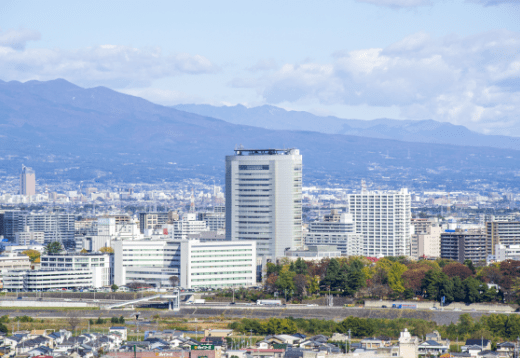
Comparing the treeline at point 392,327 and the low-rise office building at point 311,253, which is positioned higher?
the low-rise office building at point 311,253

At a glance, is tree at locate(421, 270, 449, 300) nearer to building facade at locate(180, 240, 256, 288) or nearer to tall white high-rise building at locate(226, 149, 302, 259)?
building facade at locate(180, 240, 256, 288)

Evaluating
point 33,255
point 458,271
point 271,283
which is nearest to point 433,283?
point 458,271

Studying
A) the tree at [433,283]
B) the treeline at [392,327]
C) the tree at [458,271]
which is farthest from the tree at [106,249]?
the treeline at [392,327]

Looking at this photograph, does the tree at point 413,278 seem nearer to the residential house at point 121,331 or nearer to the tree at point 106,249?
the residential house at point 121,331

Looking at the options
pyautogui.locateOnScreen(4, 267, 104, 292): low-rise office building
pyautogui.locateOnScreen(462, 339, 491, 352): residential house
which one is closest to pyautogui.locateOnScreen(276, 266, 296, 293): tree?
pyautogui.locateOnScreen(4, 267, 104, 292): low-rise office building

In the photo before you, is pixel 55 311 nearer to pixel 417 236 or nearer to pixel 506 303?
pixel 506 303

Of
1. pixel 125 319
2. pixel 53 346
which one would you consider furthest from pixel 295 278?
pixel 53 346
